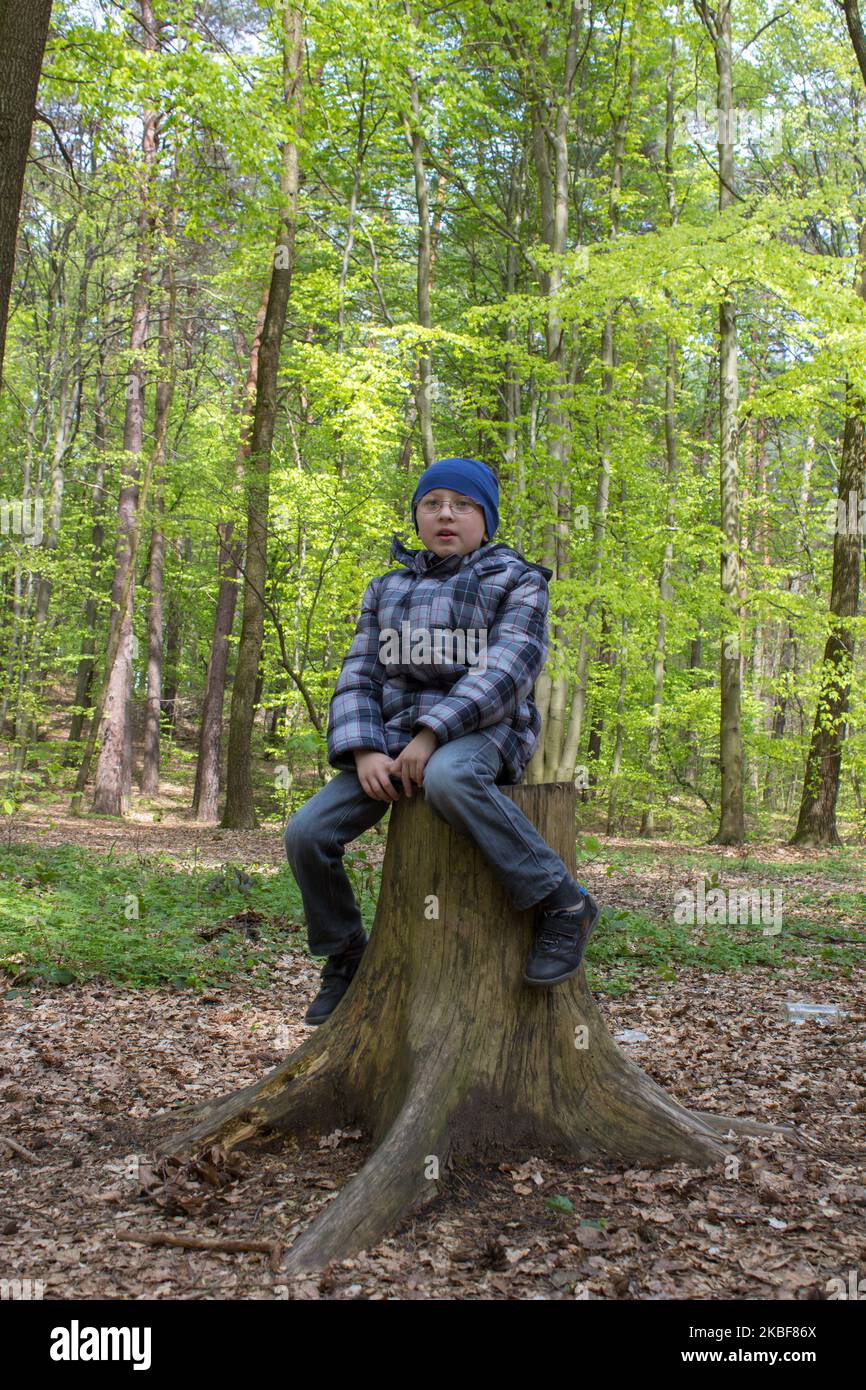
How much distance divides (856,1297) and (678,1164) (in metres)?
0.78

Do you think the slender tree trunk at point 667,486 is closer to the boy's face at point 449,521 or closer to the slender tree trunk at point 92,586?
the slender tree trunk at point 92,586

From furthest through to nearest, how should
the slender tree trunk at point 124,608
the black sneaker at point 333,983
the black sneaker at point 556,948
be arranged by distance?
the slender tree trunk at point 124,608 < the black sneaker at point 333,983 < the black sneaker at point 556,948

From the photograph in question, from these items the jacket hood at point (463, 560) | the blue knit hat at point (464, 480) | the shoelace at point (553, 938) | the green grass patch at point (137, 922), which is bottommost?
the green grass patch at point (137, 922)

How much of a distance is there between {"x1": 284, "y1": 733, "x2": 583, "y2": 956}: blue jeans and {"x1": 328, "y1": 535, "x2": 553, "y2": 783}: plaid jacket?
104 millimetres

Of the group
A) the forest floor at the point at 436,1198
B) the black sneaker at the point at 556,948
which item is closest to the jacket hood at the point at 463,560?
the black sneaker at the point at 556,948

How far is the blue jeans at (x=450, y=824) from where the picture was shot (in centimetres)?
313

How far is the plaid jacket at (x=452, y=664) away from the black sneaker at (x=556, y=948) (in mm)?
495

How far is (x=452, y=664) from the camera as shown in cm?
342

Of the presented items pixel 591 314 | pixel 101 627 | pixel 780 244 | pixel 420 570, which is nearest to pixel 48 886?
pixel 420 570

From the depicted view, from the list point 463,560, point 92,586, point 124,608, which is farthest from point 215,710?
point 463,560

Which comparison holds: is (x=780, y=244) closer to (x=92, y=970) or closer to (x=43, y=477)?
(x=92, y=970)

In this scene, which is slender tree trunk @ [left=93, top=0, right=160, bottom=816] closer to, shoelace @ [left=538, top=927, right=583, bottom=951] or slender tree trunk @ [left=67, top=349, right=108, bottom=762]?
slender tree trunk @ [left=67, top=349, right=108, bottom=762]

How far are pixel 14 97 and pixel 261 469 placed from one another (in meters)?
8.10

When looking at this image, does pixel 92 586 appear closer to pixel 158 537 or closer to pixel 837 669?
pixel 158 537
